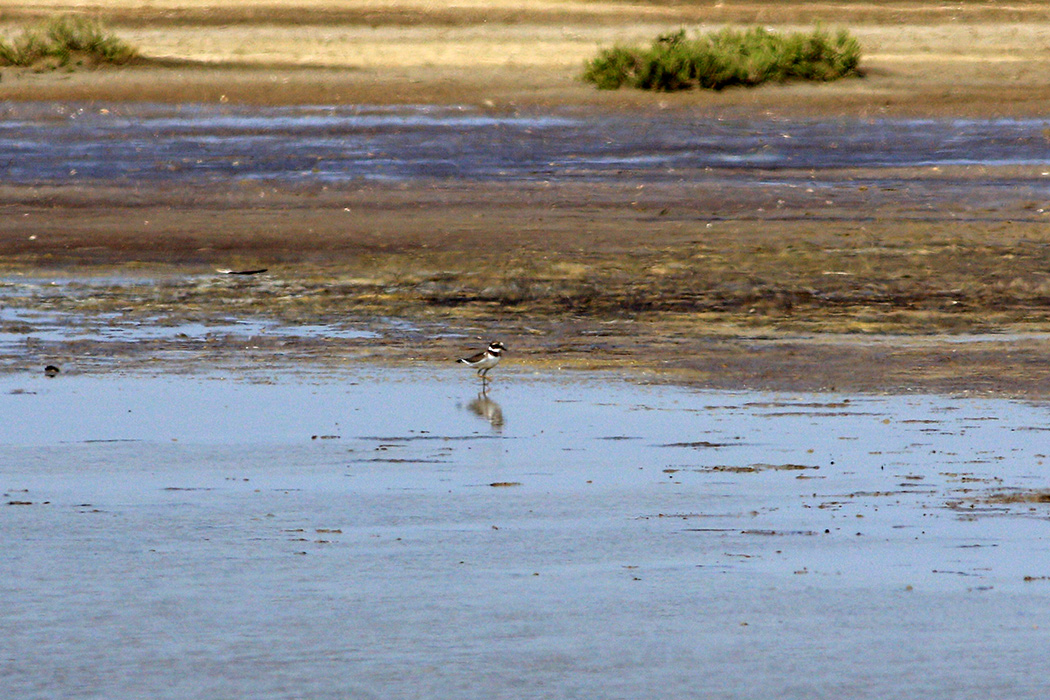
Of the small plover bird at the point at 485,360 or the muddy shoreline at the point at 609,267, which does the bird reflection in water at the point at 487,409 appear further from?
the muddy shoreline at the point at 609,267

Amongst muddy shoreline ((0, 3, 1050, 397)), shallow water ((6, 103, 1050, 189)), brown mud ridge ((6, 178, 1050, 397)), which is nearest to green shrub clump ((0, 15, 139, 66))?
shallow water ((6, 103, 1050, 189))

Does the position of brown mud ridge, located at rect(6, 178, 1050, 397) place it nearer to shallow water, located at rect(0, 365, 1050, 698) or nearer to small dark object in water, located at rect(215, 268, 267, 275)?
small dark object in water, located at rect(215, 268, 267, 275)

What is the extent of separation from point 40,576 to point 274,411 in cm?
348

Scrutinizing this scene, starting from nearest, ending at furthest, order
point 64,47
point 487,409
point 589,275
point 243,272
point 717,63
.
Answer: point 487,409, point 589,275, point 243,272, point 717,63, point 64,47

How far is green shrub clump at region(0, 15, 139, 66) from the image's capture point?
4194cm

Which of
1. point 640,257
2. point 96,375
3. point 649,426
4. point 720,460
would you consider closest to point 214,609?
point 720,460

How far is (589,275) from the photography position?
15766 mm

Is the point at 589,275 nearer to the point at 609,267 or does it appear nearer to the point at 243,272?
the point at 609,267

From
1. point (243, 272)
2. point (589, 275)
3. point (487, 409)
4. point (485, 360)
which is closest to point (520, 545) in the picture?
point (487, 409)

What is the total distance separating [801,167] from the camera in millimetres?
25062

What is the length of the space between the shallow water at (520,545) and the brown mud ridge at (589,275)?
1684mm

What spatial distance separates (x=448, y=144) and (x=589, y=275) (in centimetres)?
1225

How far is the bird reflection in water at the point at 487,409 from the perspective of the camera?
31.3 feet

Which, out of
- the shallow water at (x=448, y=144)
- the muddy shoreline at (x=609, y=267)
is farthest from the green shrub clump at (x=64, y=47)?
the muddy shoreline at (x=609, y=267)
